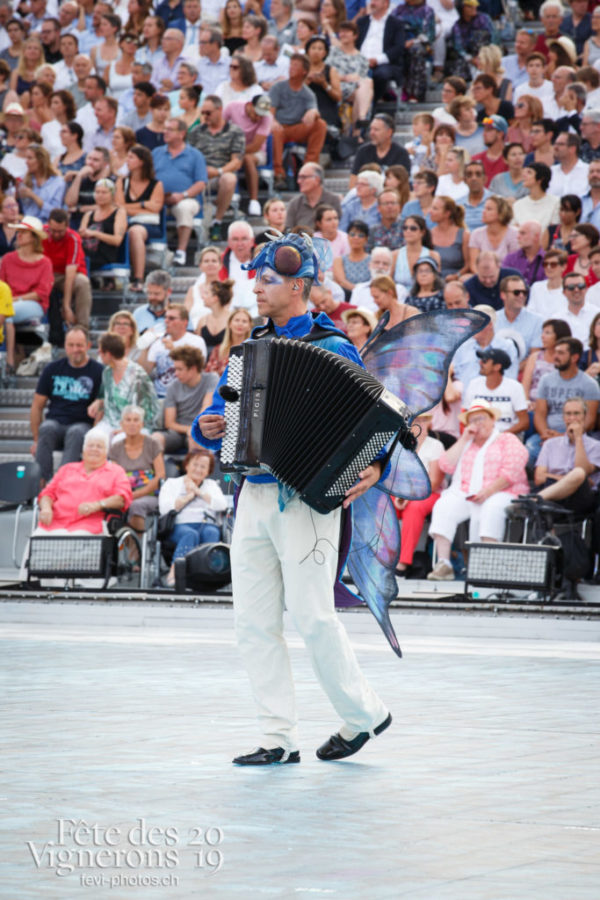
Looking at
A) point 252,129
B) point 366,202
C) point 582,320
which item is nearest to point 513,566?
point 582,320

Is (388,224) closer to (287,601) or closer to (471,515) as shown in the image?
(471,515)

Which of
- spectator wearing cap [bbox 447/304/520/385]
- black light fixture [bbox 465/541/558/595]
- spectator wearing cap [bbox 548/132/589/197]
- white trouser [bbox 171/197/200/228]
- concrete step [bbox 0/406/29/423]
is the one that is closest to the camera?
black light fixture [bbox 465/541/558/595]

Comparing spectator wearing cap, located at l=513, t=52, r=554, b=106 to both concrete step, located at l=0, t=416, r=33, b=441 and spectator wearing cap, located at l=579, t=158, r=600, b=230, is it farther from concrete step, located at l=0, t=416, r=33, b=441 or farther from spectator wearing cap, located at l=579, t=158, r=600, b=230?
concrete step, located at l=0, t=416, r=33, b=441

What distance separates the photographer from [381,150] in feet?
54.2

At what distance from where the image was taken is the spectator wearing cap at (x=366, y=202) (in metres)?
15.5

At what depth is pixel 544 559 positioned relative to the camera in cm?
1107

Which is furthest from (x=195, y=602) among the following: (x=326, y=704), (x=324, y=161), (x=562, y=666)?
(x=324, y=161)

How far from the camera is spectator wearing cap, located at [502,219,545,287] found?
47.1 feet

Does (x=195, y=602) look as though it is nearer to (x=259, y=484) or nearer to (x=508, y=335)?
(x=508, y=335)

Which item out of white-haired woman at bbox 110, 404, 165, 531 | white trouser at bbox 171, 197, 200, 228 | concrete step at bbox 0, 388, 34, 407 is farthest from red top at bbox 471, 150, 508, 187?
concrete step at bbox 0, 388, 34, 407

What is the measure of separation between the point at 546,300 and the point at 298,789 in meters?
9.55

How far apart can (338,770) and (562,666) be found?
3.49 meters

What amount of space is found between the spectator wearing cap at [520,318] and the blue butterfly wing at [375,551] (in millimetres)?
7775

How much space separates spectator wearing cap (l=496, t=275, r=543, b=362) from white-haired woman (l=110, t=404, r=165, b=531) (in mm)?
3212
